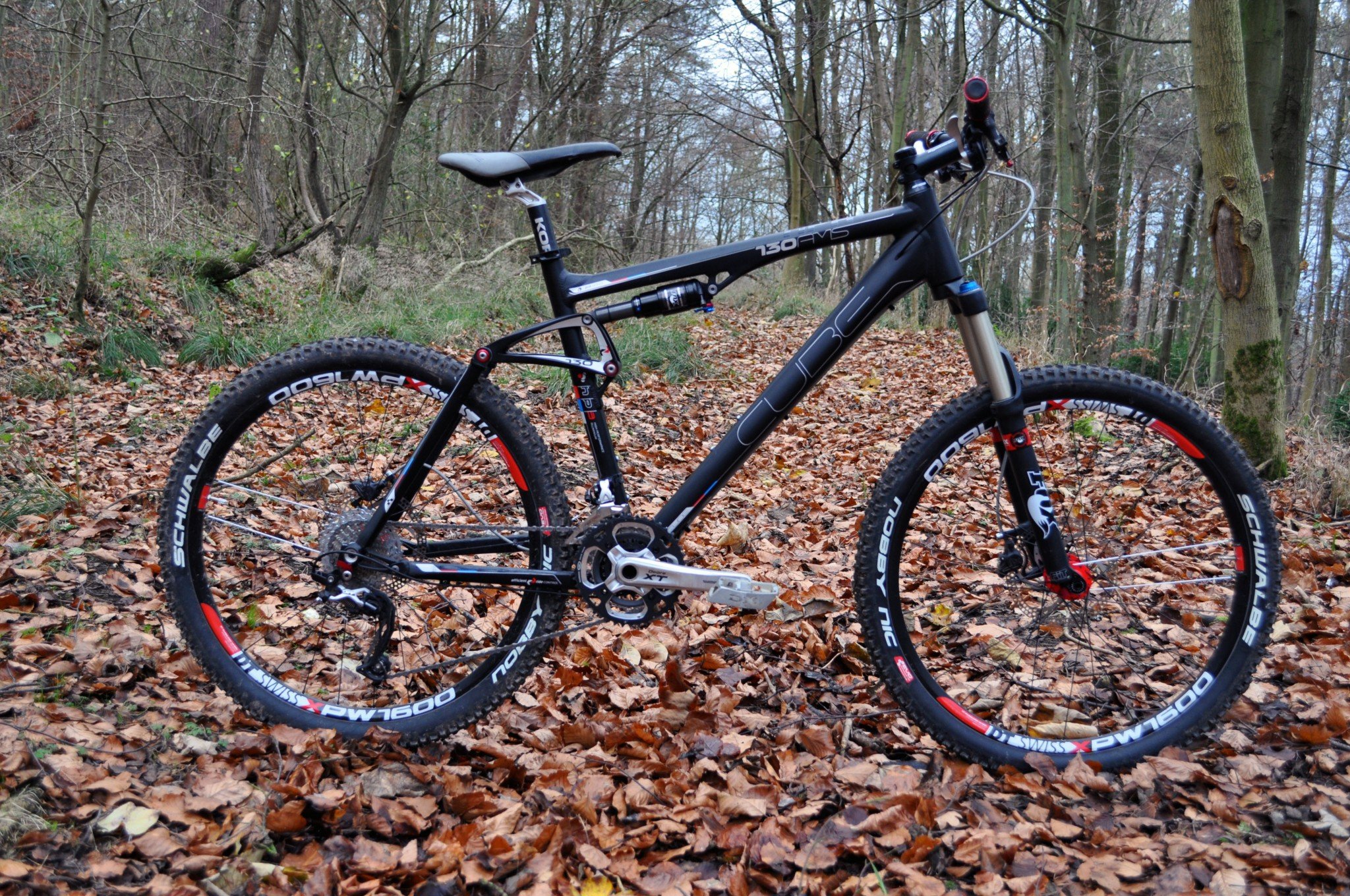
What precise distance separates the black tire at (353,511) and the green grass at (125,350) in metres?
4.22

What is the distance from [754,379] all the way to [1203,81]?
428 cm

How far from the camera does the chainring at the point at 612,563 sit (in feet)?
7.64

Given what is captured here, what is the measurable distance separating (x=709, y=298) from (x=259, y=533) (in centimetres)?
142

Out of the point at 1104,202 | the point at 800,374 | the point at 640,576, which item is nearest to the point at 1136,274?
the point at 1104,202

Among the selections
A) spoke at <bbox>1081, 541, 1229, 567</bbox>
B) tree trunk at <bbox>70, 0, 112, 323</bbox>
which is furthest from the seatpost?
tree trunk at <bbox>70, 0, 112, 323</bbox>

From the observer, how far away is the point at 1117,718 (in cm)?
245

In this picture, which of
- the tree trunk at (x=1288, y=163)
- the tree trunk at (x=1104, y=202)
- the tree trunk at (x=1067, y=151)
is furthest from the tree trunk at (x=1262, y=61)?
the tree trunk at (x=1104, y=202)

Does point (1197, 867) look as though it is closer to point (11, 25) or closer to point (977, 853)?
point (977, 853)

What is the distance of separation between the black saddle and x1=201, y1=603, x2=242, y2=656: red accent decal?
139 cm

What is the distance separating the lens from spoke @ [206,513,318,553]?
238 cm

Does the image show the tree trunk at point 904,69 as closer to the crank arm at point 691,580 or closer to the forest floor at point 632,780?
the forest floor at point 632,780

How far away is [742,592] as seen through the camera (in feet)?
7.61

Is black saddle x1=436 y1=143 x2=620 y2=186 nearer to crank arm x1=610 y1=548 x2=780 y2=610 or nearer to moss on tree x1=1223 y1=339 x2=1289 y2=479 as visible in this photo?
crank arm x1=610 y1=548 x2=780 y2=610

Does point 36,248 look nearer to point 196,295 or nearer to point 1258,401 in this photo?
point 196,295
